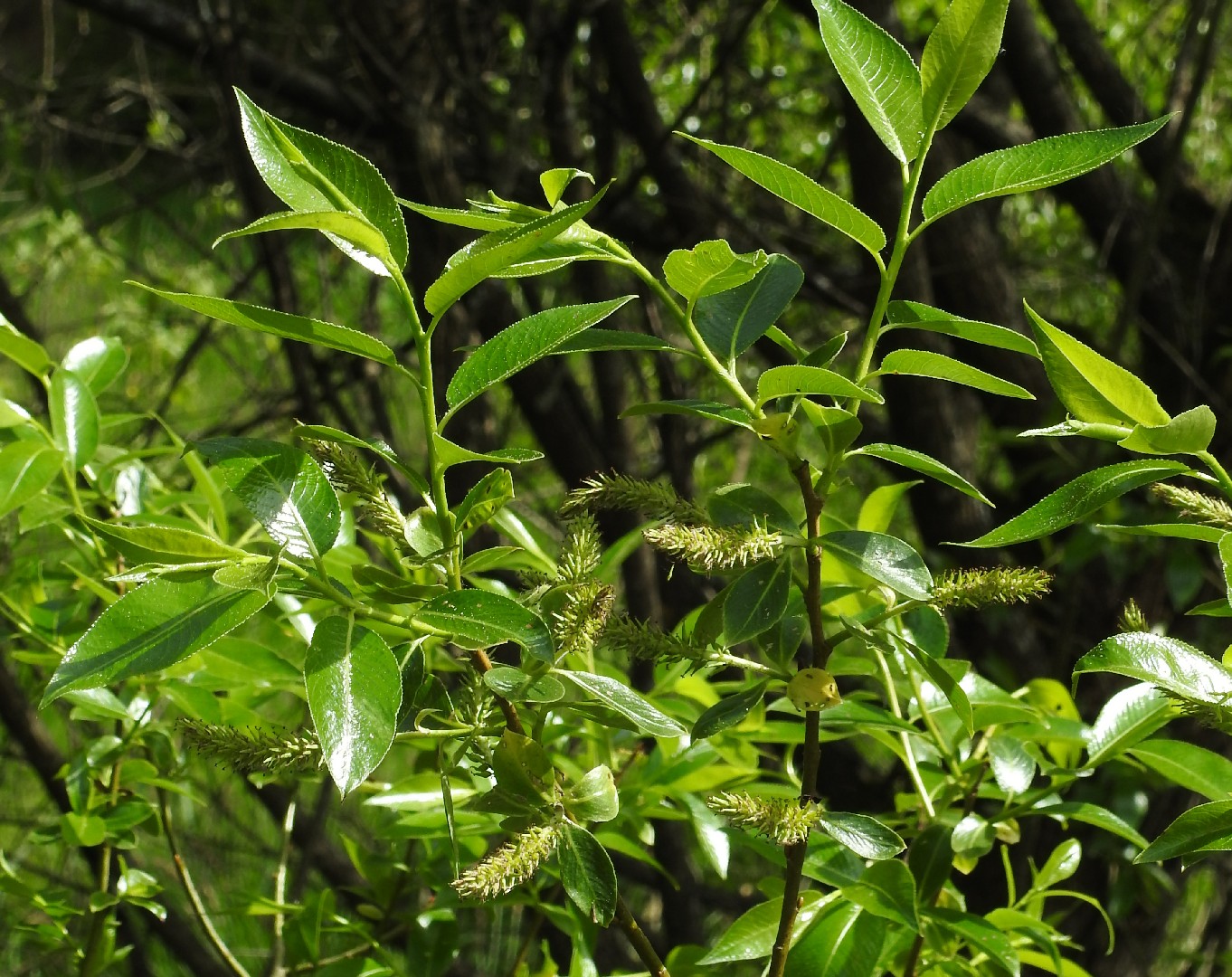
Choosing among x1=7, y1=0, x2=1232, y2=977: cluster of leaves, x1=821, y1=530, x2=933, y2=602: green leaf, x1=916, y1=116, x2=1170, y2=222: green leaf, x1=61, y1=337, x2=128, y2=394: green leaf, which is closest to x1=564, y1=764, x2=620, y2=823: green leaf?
x1=7, y1=0, x2=1232, y2=977: cluster of leaves

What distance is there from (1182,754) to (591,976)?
1.01 ft

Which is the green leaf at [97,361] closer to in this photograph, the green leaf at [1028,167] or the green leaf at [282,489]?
the green leaf at [282,489]

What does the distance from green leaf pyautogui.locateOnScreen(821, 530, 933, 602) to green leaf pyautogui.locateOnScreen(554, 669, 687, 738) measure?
88 millimetres

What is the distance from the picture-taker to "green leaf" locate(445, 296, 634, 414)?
0.44m

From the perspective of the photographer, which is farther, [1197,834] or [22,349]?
[22,349]

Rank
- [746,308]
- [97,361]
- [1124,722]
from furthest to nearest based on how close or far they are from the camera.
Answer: [97,361], [1124,722], [746,308]

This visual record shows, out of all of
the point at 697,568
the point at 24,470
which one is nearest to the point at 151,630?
the point at 697,568

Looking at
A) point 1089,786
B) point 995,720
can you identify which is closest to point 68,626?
point 995,720

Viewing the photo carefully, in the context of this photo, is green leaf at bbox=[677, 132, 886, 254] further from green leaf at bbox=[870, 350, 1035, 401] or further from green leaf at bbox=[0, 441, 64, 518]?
green leaf at bbox=[0, 441, 64, 518]

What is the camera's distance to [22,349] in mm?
704

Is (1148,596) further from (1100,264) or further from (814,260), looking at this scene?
(814,260)

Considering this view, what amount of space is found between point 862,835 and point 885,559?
11 centimetres

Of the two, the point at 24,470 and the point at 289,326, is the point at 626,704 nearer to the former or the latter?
the point at 289,326

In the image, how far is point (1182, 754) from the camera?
599 millimetres
